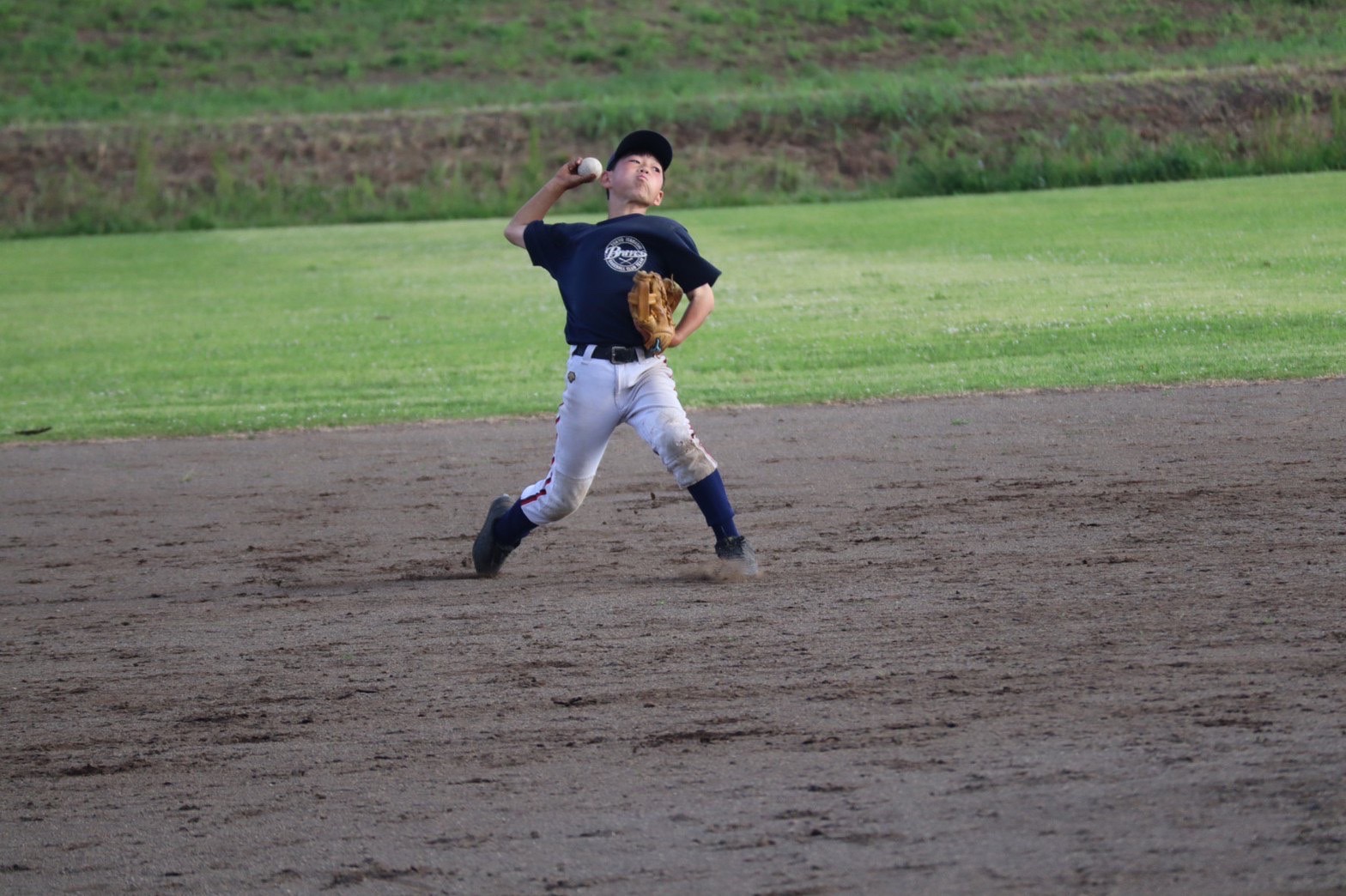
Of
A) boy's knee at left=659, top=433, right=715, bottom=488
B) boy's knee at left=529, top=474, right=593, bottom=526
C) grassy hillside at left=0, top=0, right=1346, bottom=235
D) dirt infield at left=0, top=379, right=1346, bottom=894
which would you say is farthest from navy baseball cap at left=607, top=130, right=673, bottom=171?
grassy hillside at left=0, top=0, right=1346, bottom=235

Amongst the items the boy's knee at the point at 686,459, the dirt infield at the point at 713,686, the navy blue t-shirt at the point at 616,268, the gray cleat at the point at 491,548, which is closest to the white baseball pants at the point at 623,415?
the boy's knee at the point at 686,459

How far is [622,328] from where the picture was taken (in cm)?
669

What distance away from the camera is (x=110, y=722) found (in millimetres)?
5332

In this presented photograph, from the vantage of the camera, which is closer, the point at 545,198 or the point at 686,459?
the point at 686,459

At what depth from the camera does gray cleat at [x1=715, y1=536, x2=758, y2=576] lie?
683 cm

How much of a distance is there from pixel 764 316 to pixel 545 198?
10741mm

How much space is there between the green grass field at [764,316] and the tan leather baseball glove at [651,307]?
19.6 feet

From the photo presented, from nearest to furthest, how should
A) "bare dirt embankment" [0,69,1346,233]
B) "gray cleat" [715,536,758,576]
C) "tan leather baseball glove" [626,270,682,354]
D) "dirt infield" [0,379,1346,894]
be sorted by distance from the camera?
"dirt infield" [0,379,1346,894] < "tan leather baseball glove" [626,270,682,354] < "gray cleat" [715,536,758,576] < "bare dirt embankment" [0,69,1346,233]

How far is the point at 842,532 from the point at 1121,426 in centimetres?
339

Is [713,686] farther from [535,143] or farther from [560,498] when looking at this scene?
[535,143]

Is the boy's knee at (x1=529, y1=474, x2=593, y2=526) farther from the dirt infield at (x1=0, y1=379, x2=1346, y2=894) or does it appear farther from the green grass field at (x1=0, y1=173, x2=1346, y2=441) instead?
→ the green grass field at (x1=0, y1=173, x2=1346, y2=441)

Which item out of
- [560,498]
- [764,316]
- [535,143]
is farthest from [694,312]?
[535,143]

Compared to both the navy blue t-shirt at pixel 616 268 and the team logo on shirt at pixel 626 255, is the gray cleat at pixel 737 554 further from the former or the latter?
the team logo on shirt at pixel 626 255

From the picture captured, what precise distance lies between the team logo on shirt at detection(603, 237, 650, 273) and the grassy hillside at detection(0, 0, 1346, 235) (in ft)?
90.2
